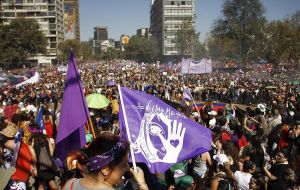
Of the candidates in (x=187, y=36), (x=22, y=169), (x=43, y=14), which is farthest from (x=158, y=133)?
(x=43, y=14)

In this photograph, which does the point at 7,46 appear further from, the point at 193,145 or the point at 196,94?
the point at 193,145

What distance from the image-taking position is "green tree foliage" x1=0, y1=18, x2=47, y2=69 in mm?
68875

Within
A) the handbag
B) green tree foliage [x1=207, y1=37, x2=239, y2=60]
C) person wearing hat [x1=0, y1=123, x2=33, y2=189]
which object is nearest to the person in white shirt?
the handbag

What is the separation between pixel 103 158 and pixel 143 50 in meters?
113

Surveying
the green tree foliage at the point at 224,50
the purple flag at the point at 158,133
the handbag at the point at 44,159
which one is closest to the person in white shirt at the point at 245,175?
the purple flag at the point at 158,133

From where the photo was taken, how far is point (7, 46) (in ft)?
230

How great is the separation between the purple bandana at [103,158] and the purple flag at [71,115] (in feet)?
7.12

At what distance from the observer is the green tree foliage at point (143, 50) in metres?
115

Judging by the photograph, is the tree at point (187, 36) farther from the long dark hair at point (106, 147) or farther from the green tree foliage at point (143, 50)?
the long dark hair at point (106, 147)

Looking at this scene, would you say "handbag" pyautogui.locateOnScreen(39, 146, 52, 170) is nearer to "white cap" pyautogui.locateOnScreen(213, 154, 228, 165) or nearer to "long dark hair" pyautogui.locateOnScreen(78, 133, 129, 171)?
"white cap" pyautogui.locateOnScreen(213, 154, 228, 165)

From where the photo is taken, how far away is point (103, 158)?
2430 millimetres

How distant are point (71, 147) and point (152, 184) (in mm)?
1097

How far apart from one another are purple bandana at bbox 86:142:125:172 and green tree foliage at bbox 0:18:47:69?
6951cm

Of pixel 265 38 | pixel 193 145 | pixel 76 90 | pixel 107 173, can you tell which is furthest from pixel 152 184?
pixel 265 38
